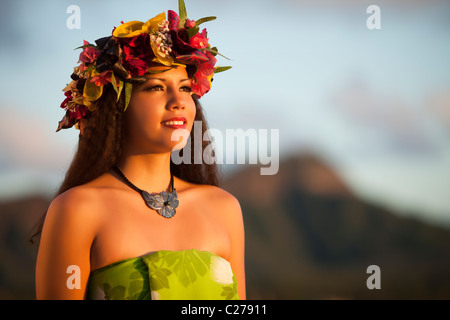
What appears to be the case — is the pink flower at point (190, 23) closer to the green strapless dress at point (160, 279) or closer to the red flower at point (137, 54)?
the red flower at point (137, 54)

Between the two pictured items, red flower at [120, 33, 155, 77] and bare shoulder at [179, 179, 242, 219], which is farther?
bare shoulder at [179, 179, 242, 219]

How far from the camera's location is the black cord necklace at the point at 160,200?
250 cm

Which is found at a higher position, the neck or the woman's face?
the woman's face

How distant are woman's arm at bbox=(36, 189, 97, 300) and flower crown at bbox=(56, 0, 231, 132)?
0.50 meters

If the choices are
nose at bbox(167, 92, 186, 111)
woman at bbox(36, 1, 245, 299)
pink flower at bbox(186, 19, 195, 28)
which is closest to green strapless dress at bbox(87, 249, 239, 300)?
woman at bbox(36, 1, 245, 299)

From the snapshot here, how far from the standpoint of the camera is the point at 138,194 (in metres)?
2.51

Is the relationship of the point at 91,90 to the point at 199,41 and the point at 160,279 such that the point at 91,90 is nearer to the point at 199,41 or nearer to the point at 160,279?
the point at 199,41

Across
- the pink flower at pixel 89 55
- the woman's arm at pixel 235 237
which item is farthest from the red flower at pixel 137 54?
the woman's arm at pixel 235 237

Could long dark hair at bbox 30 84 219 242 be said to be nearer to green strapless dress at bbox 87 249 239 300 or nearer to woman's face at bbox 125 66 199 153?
woman's face at bbox 125 66 199 153

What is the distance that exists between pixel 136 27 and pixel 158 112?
418mm

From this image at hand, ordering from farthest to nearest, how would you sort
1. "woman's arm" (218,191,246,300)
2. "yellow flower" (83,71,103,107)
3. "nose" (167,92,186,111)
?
"woman's arm" (218,191,246,300)
"yellow flower" (83,71,103,107)
"nose" (167,92,186,111)

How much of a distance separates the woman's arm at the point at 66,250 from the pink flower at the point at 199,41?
2.70 feet

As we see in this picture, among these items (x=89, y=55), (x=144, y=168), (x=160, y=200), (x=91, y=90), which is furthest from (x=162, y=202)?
(x=89, y=55)

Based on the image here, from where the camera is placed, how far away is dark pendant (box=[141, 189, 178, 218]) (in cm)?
250
